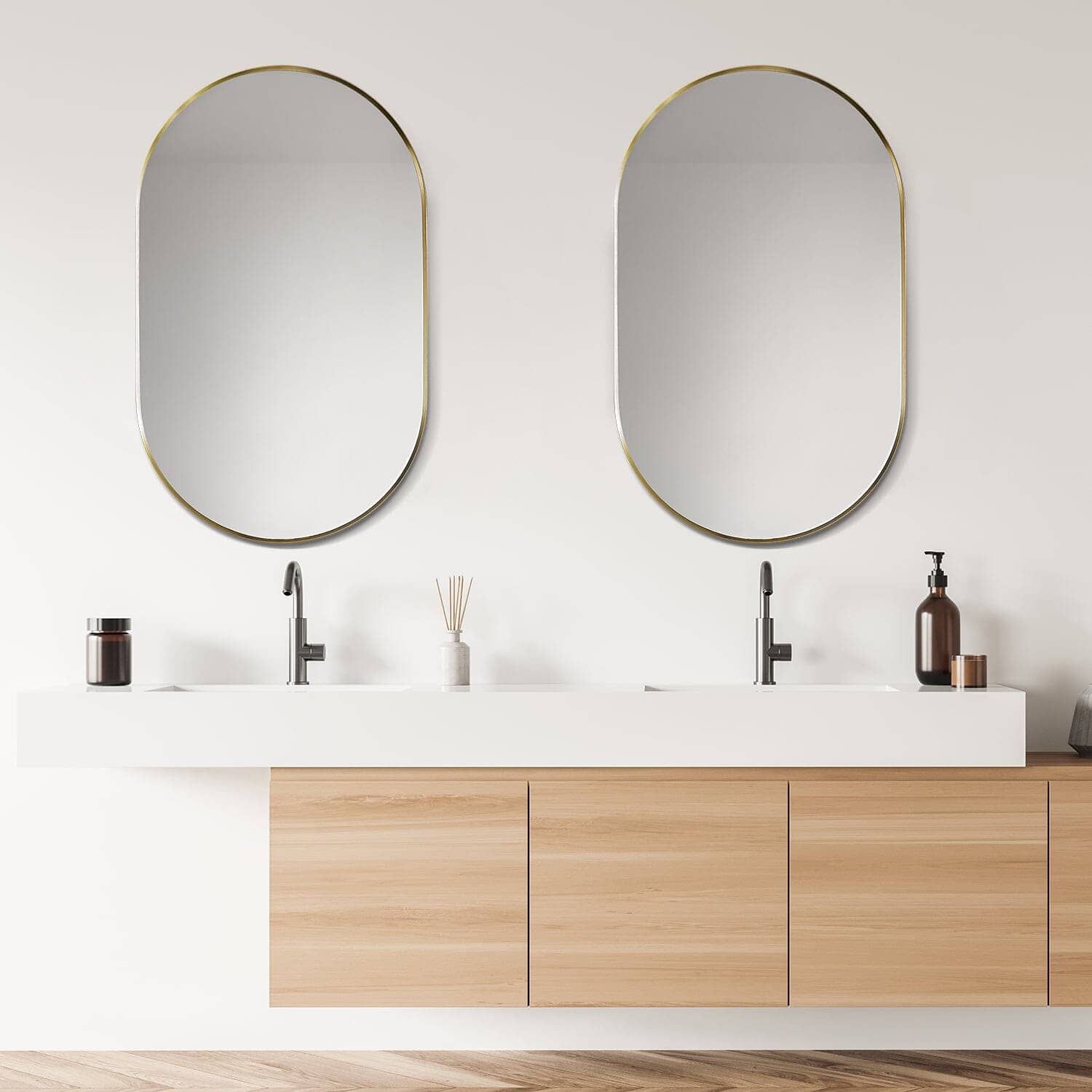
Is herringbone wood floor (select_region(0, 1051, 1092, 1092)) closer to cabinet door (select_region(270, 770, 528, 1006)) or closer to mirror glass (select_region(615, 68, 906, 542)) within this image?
cabinet door (select_region(270, 770, 528, 1006))

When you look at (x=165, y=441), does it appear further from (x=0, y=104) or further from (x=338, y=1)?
(x=338, y=1)

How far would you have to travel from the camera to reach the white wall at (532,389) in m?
2.35

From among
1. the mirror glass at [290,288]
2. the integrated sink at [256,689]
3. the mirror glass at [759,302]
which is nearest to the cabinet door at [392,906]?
A: the integrated sink at [256,689]

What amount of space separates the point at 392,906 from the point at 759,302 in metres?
1.44

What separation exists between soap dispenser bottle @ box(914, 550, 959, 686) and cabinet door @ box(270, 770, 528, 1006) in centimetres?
89

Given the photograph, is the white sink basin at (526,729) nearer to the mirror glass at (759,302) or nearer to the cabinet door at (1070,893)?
the cabinet door at (1070,893)

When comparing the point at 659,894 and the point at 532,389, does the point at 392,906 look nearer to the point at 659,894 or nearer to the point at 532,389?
the point at 659,894

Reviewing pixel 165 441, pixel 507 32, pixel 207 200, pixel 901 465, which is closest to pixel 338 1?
pixel 507 32

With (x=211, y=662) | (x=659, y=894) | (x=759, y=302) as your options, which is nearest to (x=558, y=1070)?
(x=659, y=894)

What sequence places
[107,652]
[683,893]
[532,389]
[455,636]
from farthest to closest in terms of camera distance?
[532,389] → [455,636] → [107,652] → [683,893]

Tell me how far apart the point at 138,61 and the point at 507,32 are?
801 mm

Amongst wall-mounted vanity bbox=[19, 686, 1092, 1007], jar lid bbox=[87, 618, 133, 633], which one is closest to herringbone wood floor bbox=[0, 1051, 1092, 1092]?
wall-mounted vanity bbox=[19, 686, 1092, 1007]

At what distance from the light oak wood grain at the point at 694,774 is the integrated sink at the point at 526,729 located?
17 millimetres

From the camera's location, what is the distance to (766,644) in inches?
89.2
